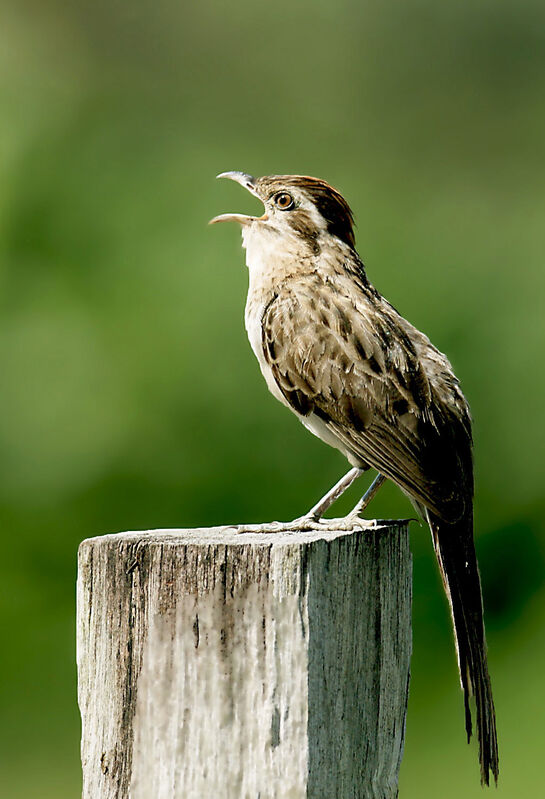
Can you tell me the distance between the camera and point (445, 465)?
4199 mm

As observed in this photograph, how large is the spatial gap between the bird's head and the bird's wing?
0.32m

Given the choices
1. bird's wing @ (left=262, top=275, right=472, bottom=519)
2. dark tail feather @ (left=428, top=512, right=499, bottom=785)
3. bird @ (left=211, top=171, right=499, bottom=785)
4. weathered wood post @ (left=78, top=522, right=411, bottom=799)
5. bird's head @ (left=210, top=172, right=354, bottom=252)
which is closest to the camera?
weathered wood post @ (left=78, top=522, right=411, bottom=799)

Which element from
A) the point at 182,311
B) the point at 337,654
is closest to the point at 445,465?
the point at 337,654

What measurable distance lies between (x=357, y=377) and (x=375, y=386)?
8 centimetres

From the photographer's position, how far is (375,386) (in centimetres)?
434

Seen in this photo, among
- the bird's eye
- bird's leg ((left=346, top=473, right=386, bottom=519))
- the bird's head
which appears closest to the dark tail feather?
bird's leg ((left=346, top=473, right=386, bottom=519))

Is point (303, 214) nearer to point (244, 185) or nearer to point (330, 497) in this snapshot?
point (244, 185)

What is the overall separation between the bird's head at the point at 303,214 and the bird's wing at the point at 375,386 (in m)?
0.32

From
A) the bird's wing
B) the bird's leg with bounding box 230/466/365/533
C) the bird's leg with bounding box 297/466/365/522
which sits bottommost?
the bird's leg with bounding box 230/466/365/533

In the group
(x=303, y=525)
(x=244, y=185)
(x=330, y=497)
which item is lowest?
(x=303, y=525)

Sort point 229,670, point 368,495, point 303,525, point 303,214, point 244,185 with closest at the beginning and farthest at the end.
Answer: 1. point 229,670
2. point 303,525
3. point 368,495
4. point 303,214
5. point 244,185

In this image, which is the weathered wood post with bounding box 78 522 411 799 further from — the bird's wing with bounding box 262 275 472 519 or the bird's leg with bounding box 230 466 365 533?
the bird's wing with bounding box 262 275 472 519

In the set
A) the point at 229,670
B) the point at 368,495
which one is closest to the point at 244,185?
the point at 368,495

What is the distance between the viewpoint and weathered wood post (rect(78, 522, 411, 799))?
9.24 feet
